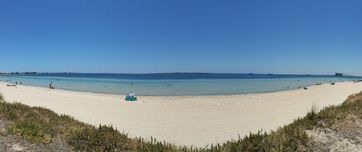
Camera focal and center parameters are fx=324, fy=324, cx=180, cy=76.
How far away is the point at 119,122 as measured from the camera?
63.6 feet

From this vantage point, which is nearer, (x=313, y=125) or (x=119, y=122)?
(x=313, y=125)

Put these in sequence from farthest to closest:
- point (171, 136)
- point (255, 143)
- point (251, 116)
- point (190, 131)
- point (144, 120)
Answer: point (251, 116)
point (144, 120)
point (190, 131)
point (171, 136)
point (255, 143)

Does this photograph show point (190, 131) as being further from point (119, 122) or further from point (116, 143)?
point (116, 143)

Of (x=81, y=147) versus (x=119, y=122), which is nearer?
(x=81, y=147)

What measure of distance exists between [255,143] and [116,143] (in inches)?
118

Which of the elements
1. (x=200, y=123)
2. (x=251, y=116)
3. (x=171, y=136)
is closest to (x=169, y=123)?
(x=200, y=123)

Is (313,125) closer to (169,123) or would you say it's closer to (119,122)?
(169,123)

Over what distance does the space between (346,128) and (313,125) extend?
88cm

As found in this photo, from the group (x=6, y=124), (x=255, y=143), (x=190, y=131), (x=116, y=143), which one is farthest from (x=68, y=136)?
(x=190, y=131)

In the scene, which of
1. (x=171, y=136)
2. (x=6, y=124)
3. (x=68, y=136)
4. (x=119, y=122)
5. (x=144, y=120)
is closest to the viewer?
(x=68, y=136)

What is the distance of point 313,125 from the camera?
840 centimetres

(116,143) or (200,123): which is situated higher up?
(116,143)

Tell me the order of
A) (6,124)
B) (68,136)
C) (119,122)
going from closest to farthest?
(68,136)
(6,124)
(119,122)

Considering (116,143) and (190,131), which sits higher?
(116,143)
